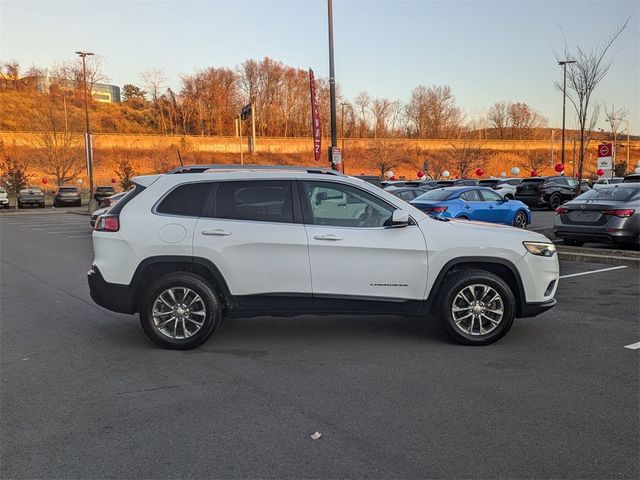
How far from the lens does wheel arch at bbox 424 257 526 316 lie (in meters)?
5.52

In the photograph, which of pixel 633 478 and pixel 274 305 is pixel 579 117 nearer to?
pixel 274 305

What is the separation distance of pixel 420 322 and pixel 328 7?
13507 millimetres

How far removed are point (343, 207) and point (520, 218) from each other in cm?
1268

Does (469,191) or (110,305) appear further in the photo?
(469,191)

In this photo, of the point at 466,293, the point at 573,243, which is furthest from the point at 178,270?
the point at 573,243

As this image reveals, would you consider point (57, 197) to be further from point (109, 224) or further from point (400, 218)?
point (400, 218)

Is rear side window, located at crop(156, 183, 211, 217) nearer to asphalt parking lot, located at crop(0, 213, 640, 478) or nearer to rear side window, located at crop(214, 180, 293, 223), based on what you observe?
rear side window, located at crop(214, 180, 293, 223)

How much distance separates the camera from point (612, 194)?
11.4 m

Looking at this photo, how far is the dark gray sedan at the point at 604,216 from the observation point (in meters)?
10.8

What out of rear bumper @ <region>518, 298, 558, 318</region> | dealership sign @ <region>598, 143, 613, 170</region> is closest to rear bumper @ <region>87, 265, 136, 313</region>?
rear bumper @ <region>518, 298, 558, 318</region>

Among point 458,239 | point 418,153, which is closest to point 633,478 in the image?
point 458,239

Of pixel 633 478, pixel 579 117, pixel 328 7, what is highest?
pixel 328 7

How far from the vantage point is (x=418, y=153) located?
97438 millimetres

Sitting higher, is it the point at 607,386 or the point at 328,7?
the point at 328,7
